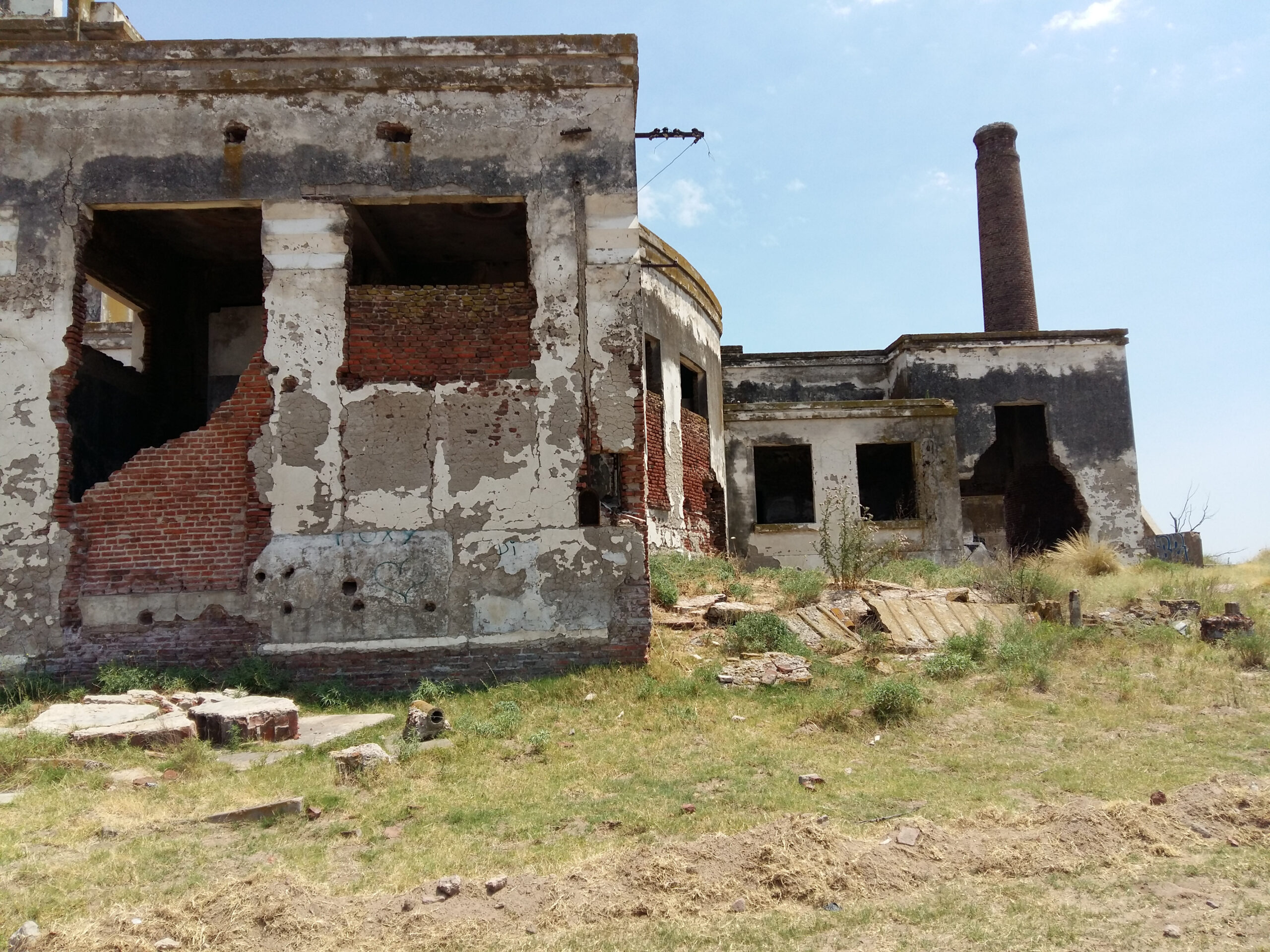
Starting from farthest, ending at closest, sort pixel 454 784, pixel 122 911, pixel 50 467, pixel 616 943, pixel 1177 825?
pixel 50 467 → pixel 454 784 → pixel 1177 825 → pixel 122 911 → pixel 616 943

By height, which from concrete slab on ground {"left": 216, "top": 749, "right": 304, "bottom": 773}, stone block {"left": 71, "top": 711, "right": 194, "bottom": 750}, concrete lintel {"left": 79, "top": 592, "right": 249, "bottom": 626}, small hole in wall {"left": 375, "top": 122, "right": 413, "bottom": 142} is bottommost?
concrete slab on ground {"left": 216, "top": 749, "right": 304, "bottom": 773}

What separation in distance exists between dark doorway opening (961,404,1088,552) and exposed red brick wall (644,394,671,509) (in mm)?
9805

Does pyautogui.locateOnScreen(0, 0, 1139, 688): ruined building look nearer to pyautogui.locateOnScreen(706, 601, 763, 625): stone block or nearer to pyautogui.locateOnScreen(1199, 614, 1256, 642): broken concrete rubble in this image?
pyautogui.locateOnScreen(706, 601, 763, 625): stone block

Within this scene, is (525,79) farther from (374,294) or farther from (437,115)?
(374,294)

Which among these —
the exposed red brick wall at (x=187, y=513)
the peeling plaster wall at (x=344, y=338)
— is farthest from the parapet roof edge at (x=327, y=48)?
the exposed red brick wall at (x=187, y=513)

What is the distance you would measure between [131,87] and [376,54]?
2421mm

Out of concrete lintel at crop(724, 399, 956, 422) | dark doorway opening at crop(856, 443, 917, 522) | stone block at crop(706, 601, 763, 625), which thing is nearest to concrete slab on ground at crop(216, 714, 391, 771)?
stone block at crop(706, 601, 763, 625)

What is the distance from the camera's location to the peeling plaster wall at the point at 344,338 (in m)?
8.69

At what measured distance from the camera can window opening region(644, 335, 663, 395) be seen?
13891mm

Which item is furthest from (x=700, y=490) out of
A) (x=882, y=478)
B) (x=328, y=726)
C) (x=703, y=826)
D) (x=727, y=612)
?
(x=703, y=826)

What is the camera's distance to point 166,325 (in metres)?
11.8

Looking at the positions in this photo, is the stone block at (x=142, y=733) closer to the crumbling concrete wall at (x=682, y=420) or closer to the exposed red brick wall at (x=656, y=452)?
the crumbling concrete wall at (x=682, y=420)

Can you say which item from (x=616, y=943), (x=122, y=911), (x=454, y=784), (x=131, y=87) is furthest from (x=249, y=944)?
(x=131, y=87)

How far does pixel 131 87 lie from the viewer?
29.5 feet
